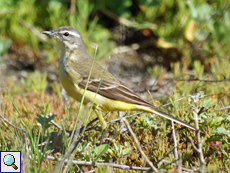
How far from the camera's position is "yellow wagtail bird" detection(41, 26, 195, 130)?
12.7 ft

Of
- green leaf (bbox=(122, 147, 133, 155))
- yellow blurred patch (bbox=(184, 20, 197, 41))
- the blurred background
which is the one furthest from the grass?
yellow blurred patch (bbox=(184, 20, 197, 41))

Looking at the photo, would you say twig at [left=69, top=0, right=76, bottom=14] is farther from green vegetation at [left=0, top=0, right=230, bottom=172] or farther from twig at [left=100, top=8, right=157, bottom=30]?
twig at [left=100, top=8, right=157, bottom=30]

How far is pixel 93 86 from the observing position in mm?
4062

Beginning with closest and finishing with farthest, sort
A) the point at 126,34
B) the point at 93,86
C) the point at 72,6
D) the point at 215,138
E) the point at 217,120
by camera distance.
→ the point at 215,138, the point at 217,120, the point at 93,86, the point at 72,6, the point at 126,34

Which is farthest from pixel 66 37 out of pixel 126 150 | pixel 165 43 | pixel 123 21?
pixel 123 21

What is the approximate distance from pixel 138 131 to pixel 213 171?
1310 mm

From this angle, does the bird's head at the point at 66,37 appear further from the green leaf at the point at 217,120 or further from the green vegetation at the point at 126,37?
the green leaf at the point at 217,120

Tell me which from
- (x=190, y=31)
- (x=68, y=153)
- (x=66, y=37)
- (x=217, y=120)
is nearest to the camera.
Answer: (x=68, y=153)

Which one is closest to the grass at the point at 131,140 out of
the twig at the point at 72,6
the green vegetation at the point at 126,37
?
the green vegetation at the point at 126,37

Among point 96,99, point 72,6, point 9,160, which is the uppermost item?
point 72,6

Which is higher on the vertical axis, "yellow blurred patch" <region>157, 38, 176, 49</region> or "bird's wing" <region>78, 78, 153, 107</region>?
"yellow blurred patch" <region>157, 38, 176, 49</region>

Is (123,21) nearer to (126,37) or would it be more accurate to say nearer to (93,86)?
(126,37)

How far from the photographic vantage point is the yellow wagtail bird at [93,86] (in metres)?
3.88

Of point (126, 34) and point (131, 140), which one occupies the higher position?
point (126, 34)
